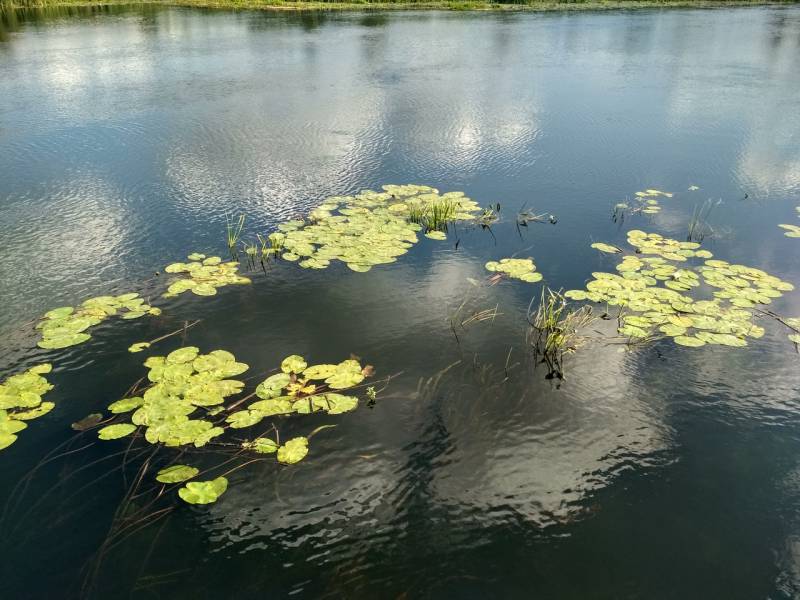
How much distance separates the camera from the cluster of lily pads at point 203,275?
8.54 metres

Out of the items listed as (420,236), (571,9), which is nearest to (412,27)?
(571,9)

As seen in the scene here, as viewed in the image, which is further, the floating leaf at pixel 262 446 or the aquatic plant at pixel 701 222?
the aquatic plant at pixel 701 222

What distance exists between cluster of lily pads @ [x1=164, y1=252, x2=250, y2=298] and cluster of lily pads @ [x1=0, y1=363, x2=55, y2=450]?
221 cm

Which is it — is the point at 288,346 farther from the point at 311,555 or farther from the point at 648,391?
the point at 648,391

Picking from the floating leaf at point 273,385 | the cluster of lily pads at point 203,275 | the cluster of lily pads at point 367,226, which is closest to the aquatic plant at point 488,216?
the cluster of lily pads at point 367,226

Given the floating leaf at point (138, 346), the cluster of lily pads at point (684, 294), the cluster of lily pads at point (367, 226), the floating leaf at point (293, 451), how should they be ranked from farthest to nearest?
the cluster of lily pads at point (367, 226), the cluster of lily pads at point (684, 294), the floating leaf at point (138, 346), the floating leaf at point (293, 451)

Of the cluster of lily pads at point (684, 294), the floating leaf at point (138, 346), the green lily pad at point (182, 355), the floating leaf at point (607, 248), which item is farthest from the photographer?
the floating leaf at point (607, 248)

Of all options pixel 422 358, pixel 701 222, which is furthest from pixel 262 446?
pixel 701 222

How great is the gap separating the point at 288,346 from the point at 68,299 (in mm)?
3616

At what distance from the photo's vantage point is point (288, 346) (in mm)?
7344

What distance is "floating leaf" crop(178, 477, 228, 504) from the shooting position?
16.8 feet

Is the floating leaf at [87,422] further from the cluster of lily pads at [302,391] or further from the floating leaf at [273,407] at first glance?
the floating leaf at [273,407]

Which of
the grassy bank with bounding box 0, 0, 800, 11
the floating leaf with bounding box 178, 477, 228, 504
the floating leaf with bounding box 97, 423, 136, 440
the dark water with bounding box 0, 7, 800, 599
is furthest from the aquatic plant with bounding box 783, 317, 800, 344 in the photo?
the grassy bank with bounding box 0, 0, 800, 11

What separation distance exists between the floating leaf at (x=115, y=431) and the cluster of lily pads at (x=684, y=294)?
20.2 feet
